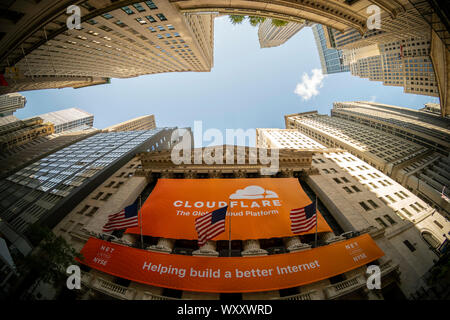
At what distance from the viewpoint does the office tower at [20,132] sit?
53.4m

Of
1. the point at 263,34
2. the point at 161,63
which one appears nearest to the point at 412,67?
the point at 263,34

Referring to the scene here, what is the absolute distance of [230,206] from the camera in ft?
45.5

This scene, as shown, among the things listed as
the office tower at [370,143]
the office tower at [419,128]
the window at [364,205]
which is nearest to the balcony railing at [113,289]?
the window at [364,205]

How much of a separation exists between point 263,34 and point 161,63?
96.0 meters

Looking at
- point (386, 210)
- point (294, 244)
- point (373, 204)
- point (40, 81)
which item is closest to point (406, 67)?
point (373, 204)

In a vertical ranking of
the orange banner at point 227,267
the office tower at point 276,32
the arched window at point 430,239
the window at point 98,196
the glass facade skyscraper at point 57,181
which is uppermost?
the office tower at point 276,32

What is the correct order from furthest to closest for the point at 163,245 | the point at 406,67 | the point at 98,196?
the point at 406,67 → the point at 98,196 → the point at 163,245

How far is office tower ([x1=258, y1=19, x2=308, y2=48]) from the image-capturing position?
79.6m

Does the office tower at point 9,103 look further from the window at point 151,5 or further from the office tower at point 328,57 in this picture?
the office tower at point 328,57

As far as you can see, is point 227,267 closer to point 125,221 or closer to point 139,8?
point 125,221

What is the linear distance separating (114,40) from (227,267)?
36861 millimetres

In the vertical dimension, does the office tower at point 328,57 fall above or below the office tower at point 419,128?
above

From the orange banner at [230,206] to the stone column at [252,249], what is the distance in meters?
1.05

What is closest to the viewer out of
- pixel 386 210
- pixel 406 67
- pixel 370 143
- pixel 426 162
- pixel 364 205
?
pixel 386 210
